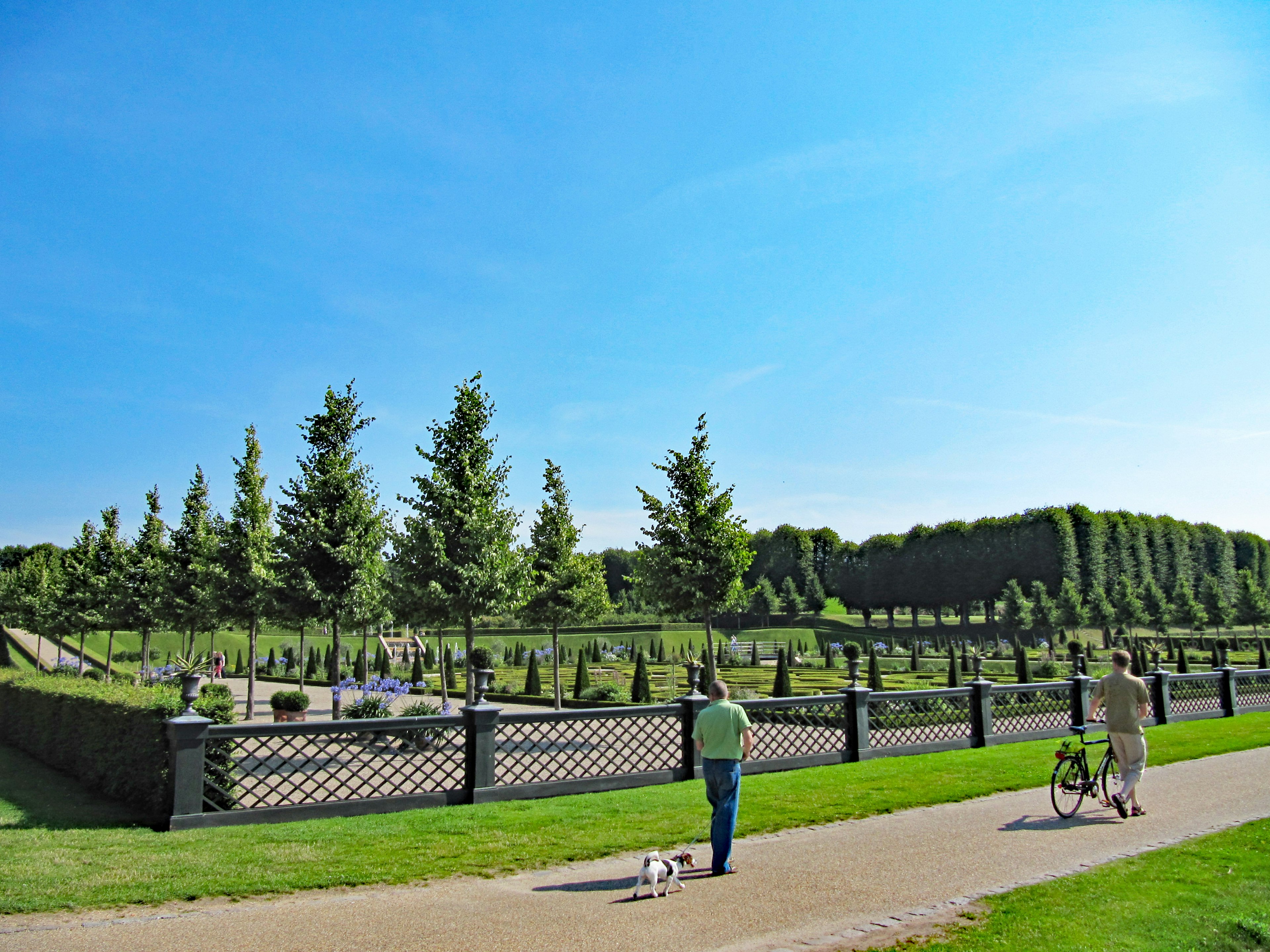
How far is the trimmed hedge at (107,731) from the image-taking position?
10164 mm

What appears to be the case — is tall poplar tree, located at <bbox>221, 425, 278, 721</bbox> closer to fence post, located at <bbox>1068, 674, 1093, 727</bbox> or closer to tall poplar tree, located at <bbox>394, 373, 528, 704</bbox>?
tall poplar tree, located at <bbox>394, 373, 528, 704</bbox>

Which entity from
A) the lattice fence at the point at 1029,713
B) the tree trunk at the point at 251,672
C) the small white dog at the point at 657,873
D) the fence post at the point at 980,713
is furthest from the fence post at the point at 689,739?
the tree trunk at the point at 251,672

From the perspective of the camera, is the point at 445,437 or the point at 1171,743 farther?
the point at 445,437

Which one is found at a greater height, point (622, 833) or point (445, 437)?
point (445, 437)

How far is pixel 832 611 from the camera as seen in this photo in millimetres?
84938

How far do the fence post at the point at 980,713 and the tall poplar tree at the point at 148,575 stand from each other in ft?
86.0

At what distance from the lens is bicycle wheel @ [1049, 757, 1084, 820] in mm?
9578

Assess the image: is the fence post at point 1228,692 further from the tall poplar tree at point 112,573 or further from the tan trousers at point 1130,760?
the tall poplar tree at point 112,573

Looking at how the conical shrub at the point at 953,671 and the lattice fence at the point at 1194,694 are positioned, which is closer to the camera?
the lattice fence at the point at 1194,694

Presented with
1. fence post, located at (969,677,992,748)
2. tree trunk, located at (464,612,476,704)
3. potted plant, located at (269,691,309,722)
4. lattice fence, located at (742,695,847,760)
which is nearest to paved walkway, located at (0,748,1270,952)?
lattice fence, located at (742,695,847,760)

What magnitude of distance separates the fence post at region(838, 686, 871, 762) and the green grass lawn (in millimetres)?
934

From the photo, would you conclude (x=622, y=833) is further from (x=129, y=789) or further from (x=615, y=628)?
(x=615, y=628)

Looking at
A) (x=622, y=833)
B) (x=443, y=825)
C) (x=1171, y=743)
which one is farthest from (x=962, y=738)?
(x=443, y=825)

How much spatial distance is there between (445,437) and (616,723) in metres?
10.4
